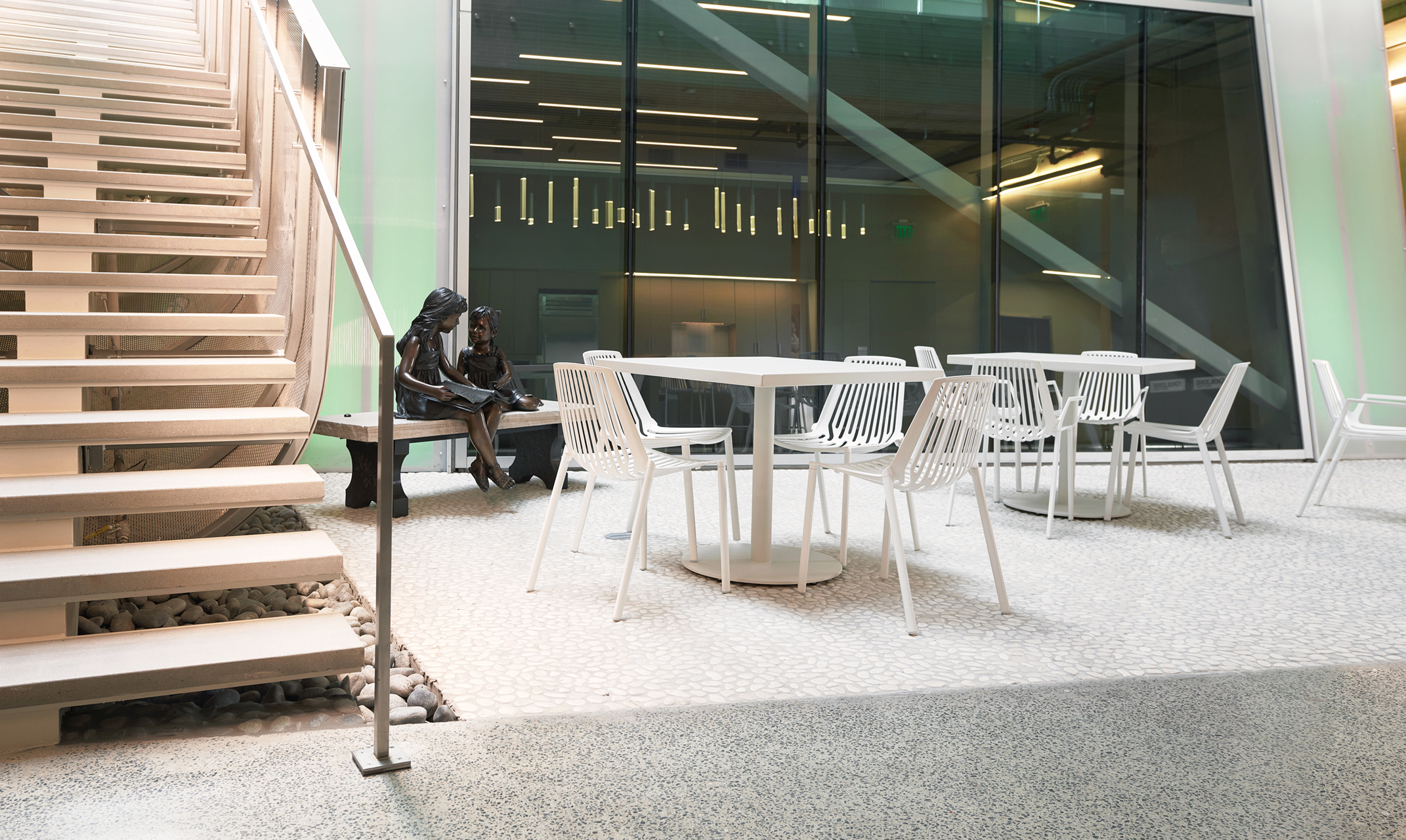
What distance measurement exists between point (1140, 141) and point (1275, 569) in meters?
5.10

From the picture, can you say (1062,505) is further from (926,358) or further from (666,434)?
(666,434)

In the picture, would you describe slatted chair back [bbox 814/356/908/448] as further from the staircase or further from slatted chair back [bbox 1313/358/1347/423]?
slatted chair back [bbox 1313/358/1347/423]

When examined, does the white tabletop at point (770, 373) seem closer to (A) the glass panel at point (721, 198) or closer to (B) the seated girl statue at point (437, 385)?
(B) the seated girl statue at point (437, 385)

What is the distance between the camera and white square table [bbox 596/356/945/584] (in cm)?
337

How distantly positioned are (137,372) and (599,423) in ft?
4.73

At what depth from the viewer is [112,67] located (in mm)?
4672

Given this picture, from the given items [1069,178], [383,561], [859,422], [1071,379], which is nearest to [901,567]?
[859,422]

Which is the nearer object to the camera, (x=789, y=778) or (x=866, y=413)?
(x=789, y=778)

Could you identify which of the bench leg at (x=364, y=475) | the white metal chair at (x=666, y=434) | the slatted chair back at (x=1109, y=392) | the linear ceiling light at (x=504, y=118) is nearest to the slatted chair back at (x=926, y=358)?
the slatted chair back at (x=1109, y=392)

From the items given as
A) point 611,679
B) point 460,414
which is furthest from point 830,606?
point 460,414

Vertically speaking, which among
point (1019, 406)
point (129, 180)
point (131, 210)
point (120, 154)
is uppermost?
point (120, 154)

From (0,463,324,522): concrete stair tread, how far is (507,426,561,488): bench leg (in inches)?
117

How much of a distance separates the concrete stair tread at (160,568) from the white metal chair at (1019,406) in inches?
121

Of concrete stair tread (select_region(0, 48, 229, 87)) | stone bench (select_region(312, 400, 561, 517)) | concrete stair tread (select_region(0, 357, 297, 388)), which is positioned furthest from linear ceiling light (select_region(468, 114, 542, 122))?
concrete stair tread (select_region(0, 357, 297, 388))
